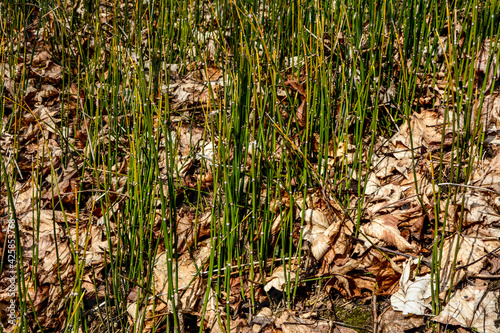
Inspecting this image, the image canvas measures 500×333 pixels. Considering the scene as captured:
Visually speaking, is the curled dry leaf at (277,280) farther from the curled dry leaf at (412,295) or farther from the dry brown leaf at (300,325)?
the curled dry leaf at (412,295)

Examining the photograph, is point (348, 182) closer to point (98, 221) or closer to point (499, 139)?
point (499, 139)

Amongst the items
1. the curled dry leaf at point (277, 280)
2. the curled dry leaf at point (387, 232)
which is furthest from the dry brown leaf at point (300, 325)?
the curled dry leaf at point (387, 232)

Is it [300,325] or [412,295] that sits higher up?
[412,295]

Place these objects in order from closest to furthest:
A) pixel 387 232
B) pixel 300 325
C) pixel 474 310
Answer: pixel 474 310 < pixel 300 325 < pixel 387 232

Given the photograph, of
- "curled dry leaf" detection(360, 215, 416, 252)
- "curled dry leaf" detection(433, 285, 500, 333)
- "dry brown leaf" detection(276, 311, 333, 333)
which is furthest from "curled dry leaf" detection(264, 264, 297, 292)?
"curled dry leaf" detection(433, 285, 500, 333)

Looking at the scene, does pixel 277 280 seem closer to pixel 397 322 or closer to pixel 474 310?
pixel 397 322

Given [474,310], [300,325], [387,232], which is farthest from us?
[387,232]

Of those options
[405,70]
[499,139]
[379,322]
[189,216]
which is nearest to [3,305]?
[189,216]

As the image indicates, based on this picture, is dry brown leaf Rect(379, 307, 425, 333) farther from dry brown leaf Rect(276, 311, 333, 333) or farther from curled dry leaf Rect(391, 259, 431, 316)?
dry brown leaf Rect(276, 311, 333, 333)

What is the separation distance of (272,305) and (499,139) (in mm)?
1041

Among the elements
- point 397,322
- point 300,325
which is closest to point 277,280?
point 300,325

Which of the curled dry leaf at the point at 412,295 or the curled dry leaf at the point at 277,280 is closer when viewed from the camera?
the curled dry leaf at the point at 412,295

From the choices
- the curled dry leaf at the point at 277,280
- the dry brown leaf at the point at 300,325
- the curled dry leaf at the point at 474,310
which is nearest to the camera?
the curled dry leaf at the point at 474,310

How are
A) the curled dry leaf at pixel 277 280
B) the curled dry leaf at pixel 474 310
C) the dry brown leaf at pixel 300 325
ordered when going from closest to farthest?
the curled dry leaf at pixel 474 310
the dry brown leaf at pixel 300 325
the curled dry leaf at pixel 277 280
